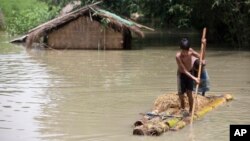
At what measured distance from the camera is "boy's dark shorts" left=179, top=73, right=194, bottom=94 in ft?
29.7

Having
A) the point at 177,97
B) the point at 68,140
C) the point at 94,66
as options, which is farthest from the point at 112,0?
the point at 68,140

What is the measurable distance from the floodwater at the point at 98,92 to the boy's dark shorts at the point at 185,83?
62 cm

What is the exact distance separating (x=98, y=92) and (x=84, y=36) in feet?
36.5

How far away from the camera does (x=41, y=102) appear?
10773 millimetres

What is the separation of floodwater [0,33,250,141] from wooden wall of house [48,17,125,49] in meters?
1.84

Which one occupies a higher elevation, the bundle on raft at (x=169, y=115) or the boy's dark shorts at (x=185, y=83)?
the boy's dark shorts at (x=185, y=83)

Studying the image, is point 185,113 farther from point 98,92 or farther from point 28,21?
point 28,21

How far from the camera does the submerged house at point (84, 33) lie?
22.5m

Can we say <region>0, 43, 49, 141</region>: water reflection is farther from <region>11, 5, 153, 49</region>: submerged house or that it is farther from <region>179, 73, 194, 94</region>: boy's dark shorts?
<region>11, 5, 153, 49</region>: submerged house

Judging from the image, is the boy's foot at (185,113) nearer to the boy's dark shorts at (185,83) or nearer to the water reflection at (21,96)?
the boy's dark shorts at (185,83)

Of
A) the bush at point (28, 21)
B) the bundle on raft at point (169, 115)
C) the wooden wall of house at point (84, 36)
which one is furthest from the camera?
the bush at point (28, 21)

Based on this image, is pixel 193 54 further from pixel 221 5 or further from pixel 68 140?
pixel 221 5

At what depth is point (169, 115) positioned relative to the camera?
862cm

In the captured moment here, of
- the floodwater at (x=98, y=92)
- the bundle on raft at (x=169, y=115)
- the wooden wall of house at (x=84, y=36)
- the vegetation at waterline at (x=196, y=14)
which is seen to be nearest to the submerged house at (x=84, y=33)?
the wooden wall of house at (x=84, y=36)
